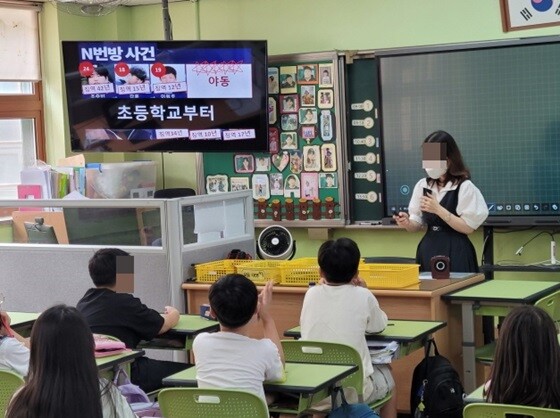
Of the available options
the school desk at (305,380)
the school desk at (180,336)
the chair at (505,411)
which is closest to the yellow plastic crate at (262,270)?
the school desk at (180,336)

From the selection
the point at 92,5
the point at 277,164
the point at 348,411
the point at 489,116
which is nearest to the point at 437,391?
the point at 348,411

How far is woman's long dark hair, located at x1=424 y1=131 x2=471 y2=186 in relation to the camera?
18.7 ft

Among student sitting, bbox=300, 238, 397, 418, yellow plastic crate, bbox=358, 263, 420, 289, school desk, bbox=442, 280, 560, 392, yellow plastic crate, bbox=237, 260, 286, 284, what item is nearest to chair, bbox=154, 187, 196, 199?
yellow plastic crate, bbox=237, 260, 286, 284

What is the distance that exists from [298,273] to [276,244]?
1010mm

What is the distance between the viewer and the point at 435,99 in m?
7.33

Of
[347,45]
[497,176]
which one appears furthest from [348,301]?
[347,45]

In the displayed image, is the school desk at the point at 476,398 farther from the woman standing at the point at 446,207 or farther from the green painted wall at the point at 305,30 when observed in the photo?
the green painted wall at the point at 305,30

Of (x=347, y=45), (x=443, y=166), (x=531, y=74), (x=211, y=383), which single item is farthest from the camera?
(x=347, y=45)

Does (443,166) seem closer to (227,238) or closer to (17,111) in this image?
(227,238)

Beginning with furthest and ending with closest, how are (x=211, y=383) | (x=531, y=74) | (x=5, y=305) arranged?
(x=531, y=74) < (x=5, y=305) < (x=211, y=383)

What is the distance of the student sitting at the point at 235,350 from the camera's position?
3.62m

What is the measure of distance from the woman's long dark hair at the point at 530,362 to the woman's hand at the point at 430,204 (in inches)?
104

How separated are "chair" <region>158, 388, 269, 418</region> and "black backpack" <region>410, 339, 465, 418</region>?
1358mm

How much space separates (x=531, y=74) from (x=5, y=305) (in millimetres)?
3649
